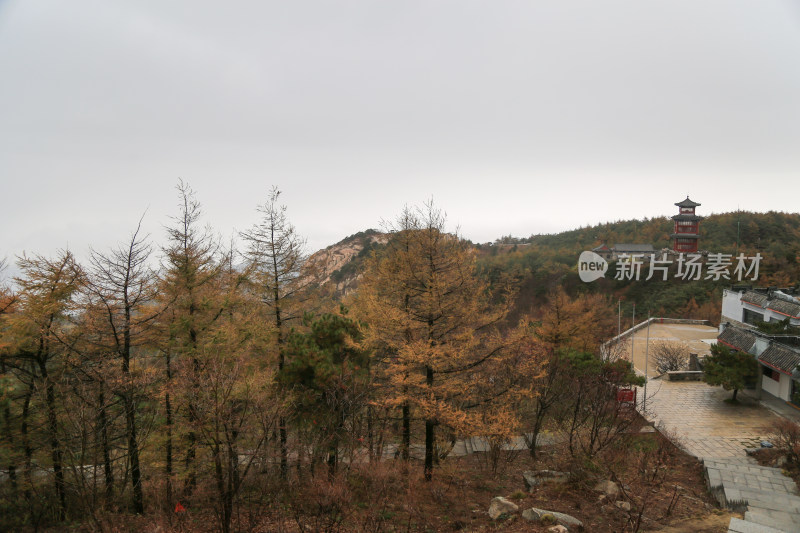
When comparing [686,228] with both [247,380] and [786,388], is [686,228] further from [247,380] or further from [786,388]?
[247,380]

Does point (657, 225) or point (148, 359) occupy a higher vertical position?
point (657, 225)

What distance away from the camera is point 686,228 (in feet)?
149

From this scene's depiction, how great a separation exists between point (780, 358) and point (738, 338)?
3.09 m

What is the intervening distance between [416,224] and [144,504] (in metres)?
10.2

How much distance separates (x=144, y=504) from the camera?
1084cm

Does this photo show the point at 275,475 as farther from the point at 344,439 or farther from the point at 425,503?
Answer: the point at 425,503

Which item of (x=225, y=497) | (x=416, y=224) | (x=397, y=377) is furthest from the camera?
(x=416, y=224)

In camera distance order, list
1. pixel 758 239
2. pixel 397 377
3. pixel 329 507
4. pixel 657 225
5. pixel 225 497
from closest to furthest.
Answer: pixel 225 497 → pixel 329 507 → pixel 397 377 → pixel 758 239 → pixel 657 225

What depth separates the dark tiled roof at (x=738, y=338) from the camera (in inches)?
741


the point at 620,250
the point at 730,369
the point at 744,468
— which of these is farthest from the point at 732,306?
the point at 620,250

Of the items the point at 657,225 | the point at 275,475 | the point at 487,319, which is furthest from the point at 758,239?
the point at 275,475

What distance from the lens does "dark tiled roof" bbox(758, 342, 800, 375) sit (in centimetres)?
1602

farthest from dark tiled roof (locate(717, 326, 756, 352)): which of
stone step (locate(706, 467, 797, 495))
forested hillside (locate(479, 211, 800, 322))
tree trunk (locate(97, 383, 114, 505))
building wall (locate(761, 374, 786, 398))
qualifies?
tree trunk (locate(97, 383, 114, 505))

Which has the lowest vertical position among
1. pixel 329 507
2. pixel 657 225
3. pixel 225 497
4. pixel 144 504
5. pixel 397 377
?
pixel 144 504
